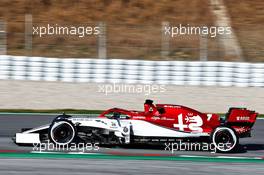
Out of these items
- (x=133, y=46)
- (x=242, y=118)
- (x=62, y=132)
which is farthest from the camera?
(x=133, y=46)

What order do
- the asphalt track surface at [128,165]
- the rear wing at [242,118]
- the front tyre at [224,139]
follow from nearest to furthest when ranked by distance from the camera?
the asphalt track surface at [128,165]
the front tyre at [224,139]
the rear wing at [242,118]

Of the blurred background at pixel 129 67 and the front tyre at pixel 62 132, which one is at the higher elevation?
the blurred background at pixel 129 67

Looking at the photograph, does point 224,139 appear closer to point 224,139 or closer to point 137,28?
point 224,139

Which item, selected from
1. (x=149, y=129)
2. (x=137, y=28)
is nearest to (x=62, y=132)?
Answer: (x=149, y=129)

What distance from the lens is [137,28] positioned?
68.2 ft

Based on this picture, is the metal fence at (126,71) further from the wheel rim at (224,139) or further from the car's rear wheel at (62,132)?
Result: the car's rear wheel at (62,132)

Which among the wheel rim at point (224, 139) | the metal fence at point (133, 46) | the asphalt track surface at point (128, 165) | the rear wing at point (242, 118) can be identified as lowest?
the asphalt track surface at point (128, 165)

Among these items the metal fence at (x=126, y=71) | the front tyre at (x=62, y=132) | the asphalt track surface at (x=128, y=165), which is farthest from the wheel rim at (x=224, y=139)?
the metal fence at (x=126, y=71)

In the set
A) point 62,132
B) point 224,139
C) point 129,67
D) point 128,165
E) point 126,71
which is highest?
point 129,67

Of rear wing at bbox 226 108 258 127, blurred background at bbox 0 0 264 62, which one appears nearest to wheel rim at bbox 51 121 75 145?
rear wing at bbox 226 108 258 127

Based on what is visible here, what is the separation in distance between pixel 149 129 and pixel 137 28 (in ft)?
28.7

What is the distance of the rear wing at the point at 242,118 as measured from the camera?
41.0 ft

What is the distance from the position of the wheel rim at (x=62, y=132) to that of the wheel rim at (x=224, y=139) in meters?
2.50

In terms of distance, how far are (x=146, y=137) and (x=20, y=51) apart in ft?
30.1
